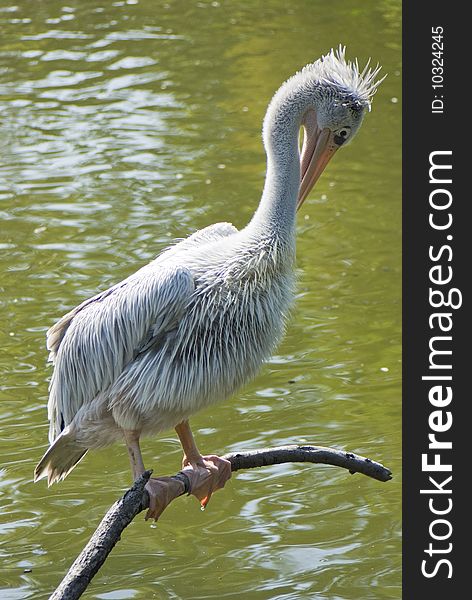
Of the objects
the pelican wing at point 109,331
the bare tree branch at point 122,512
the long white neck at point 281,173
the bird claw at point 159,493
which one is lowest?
the bird claw at point 159,493

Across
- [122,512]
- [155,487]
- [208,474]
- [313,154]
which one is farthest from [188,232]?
[122,512]

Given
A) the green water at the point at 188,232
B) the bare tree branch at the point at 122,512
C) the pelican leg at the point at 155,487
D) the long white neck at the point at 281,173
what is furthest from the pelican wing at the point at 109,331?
the green water at the point at 188,232

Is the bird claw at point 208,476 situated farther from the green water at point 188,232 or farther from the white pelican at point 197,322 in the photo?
the green water at point 188,232

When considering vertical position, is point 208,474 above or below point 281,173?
below

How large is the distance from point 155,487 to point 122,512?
2.13 feet

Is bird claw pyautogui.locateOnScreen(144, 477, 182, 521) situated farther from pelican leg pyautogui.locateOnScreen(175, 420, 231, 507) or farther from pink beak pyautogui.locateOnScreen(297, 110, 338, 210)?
pink beak pyautogui.locateOnScreen(297, 110, 338, 210)

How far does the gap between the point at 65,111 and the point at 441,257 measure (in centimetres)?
587

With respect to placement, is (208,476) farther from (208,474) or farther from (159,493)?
(159,493)

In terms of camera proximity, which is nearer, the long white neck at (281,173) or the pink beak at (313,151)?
the long white neck at (281,173)

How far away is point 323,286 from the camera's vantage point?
7.35 meters

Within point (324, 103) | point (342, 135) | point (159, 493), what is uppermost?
point (324, 103)

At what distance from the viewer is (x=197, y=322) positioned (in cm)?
377

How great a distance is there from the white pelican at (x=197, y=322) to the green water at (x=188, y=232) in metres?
0.98

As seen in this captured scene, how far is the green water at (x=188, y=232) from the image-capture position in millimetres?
4941
